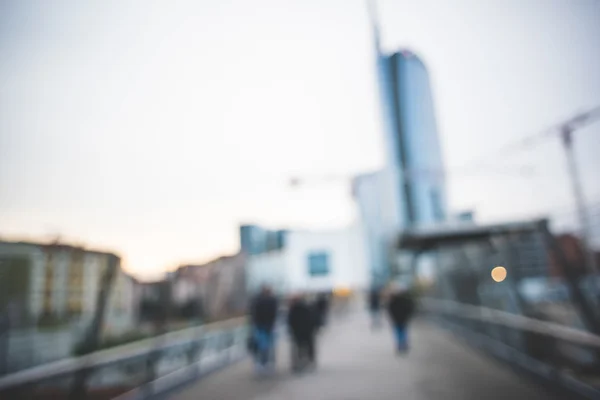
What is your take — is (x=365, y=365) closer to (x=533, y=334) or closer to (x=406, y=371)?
(x=406, y=371)

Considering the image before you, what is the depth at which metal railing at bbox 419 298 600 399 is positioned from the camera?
546 cm

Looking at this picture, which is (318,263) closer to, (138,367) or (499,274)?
(499,274)

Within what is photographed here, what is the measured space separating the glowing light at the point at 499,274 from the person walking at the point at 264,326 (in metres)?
4.60

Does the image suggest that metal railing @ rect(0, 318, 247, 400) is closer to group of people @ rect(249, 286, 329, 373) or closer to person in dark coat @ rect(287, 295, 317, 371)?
group of people @ rect(249, 286, 329, 373)

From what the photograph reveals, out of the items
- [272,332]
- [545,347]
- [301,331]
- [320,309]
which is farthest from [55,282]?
[320,309]

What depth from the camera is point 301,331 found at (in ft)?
31.0

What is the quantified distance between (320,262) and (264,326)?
44.4 metres

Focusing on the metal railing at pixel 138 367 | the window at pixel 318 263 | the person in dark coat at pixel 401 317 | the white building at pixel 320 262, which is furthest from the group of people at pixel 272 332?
the window at pixel 318 263

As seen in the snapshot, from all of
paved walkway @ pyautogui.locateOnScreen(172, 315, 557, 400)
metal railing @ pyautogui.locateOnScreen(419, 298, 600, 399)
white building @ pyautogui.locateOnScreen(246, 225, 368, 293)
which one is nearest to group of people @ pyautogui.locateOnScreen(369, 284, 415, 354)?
paved walkway @ pyautogui.locateOnScreen(172, 315, 557, 400)

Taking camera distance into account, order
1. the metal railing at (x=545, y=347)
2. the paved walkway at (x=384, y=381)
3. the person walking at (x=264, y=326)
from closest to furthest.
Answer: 1. the metal railing at (x=545, y=347)
2. the paved walkway at (x=384, y=381)
3. the person walking at (x=264, y=326)

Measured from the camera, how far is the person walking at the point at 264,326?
351 inches

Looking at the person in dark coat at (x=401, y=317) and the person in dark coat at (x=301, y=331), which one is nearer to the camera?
the person in dark coat at (x=301, y=331)

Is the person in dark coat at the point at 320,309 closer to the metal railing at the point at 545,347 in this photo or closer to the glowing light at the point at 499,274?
the metal railing at the point at 545,347

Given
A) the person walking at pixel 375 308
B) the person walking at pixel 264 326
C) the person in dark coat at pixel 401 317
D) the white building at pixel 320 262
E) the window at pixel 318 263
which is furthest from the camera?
the window at pixel 318 263
